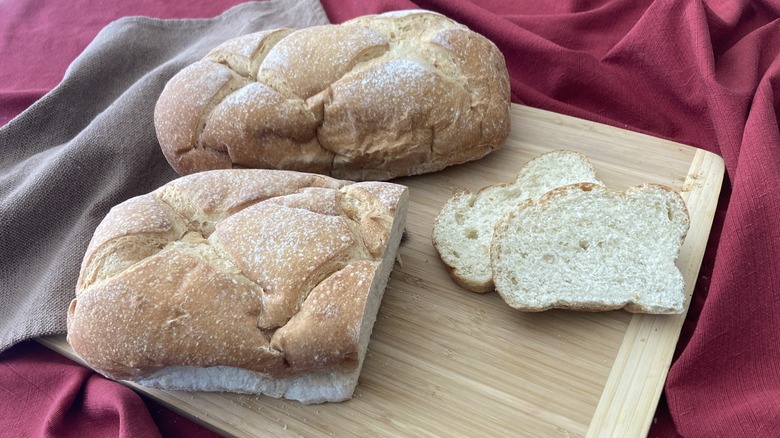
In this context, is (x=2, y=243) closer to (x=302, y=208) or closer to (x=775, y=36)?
(x=302, y=208)

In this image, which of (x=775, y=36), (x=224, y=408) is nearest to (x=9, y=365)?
(x=224, y=408)

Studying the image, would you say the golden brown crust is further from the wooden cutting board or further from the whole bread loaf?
the whole bread loaf

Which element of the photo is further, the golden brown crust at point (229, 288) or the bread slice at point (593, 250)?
the bread slice at point (593, 250)

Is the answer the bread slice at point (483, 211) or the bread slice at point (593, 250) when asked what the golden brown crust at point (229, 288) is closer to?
the bread slice at point (483, 211)

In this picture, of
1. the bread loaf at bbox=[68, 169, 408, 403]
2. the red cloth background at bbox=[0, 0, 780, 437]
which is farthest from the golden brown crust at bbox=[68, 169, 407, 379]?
the red cloth background at bbox=[0, 0, 780, 437]

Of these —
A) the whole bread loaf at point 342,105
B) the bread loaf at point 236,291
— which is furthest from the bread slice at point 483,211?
the bread loaf at point 236,291

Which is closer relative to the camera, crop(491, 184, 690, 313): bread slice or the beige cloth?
crop(491, 184, 690, 313): bread slice

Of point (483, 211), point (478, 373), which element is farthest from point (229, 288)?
point (483, 211)
